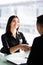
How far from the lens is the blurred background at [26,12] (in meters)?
3.25

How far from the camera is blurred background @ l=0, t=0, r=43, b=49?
3252 millimetres

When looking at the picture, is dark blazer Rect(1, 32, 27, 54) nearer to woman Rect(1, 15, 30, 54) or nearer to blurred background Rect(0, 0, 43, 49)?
woman Rect(1, 15, 30, 54)

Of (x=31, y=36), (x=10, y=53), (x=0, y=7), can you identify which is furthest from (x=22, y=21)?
(x=10, y=53)

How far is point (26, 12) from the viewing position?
3.38 m

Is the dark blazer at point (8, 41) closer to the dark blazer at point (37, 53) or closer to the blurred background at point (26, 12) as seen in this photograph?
the blurred background at point (26, 12)

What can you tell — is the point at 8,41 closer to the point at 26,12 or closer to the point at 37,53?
the point at 26,12

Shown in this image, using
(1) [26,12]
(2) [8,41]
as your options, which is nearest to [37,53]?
(2) [8,41]

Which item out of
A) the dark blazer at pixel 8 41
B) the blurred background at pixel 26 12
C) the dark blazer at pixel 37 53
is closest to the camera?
the dark blazer at pixel 37 53

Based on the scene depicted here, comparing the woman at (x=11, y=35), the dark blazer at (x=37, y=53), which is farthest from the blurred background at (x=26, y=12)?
the dark blazer at (x=37, y=53)

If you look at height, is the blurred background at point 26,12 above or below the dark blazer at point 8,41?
above

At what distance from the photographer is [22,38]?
2834mm

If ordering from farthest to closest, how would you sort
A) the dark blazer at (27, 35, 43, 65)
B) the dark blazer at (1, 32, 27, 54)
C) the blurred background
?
1. the blurred background
2. the dark blazer at (1, 32, 27, 54)
3. the dark blazer at (27, 35, 43, 65)

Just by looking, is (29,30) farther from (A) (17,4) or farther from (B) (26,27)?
(A) (17,4)

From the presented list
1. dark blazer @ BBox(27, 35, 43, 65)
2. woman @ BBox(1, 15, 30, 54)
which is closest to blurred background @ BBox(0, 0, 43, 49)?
woman @ BBox(1, 15, 30, 54)
